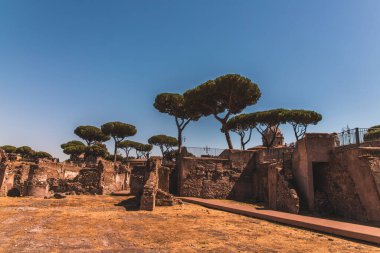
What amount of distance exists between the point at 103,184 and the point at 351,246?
20.1 metres

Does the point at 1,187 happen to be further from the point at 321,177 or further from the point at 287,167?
the point at 321,177

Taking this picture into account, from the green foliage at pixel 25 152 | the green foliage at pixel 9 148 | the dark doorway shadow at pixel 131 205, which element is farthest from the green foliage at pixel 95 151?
the dark doorway shadow at pixel 131 205

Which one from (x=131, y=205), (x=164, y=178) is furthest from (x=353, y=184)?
(x=164, y=178)

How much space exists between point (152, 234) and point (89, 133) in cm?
5613

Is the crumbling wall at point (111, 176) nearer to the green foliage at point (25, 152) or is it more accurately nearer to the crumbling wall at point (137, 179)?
the crumbling wall at point (137, 179)

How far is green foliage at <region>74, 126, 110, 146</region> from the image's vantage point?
60.5 meters

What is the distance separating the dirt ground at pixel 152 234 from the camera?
23.4 ft

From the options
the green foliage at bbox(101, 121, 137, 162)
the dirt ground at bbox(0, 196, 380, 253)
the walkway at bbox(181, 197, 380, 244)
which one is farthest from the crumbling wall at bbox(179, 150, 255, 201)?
the green foliage at bbox(101, 121, 137, 162)

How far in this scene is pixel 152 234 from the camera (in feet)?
28.7

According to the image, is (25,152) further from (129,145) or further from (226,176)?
(226,176)

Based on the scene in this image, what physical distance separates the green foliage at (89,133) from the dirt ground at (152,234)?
49999 millimetres

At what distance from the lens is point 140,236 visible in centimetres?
844

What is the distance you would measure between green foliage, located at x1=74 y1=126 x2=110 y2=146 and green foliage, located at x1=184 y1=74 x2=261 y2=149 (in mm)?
34787

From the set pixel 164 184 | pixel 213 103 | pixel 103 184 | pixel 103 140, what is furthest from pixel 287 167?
pixel 103 140
